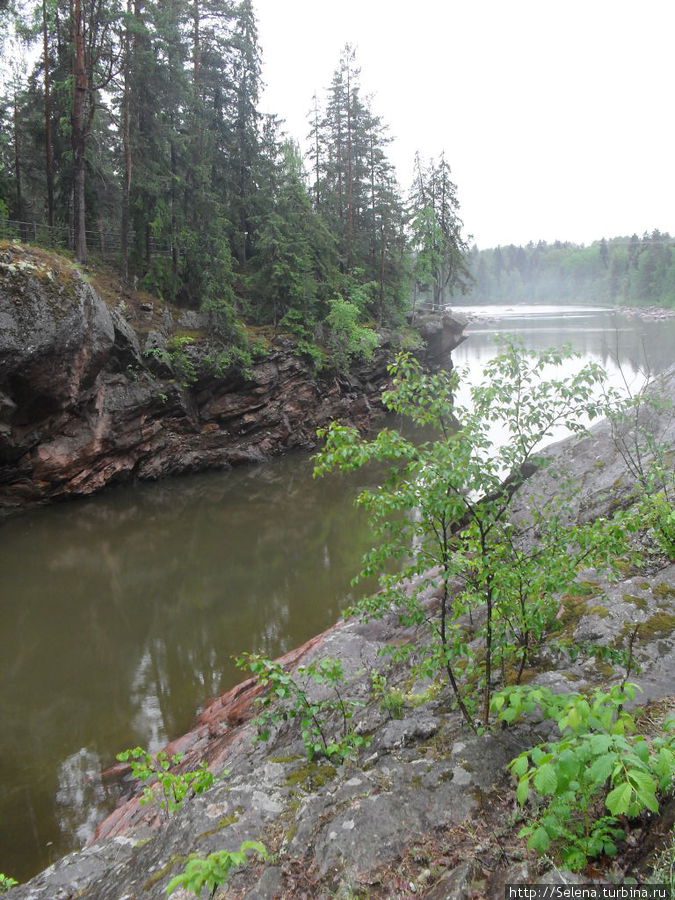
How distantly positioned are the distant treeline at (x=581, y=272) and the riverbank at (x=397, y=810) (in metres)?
83.1

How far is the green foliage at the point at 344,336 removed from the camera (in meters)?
22.3

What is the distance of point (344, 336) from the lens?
2269 cm

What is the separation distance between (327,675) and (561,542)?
1951 millimetres

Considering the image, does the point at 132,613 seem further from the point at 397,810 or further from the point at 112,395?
the point at 397,810

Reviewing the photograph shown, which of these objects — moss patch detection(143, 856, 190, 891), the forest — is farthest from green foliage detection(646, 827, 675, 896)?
the forest

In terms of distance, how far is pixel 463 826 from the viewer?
2699 millimetres

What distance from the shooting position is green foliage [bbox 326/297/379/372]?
73.2ft

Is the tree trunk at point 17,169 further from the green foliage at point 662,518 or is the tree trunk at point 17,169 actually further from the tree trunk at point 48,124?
the green foliage at point 662,518

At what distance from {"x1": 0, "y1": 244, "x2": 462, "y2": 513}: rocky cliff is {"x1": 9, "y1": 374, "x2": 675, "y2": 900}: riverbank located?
1113 cm

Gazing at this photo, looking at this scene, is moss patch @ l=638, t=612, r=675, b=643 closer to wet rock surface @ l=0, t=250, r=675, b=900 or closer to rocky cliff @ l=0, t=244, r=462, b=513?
wet rock surface @ l=0, t=250, r=675, b=900

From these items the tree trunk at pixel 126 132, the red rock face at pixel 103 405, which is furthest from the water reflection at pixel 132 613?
the tree trunk at pixel 126 132

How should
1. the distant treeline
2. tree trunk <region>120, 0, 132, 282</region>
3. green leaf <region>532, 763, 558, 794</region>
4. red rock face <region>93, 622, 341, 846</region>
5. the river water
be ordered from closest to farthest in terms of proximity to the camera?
green leaf <region>532, 763, 558, 794</region> < red rock face <region>93, 622, 341, 846</region> < the river water < tree trunk <region>120, 0, 132, 282</region> < the distant treeline

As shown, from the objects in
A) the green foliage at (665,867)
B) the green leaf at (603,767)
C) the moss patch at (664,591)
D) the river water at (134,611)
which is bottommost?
the river water at (134,611)

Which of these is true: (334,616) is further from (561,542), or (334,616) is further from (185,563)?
(561,542)
